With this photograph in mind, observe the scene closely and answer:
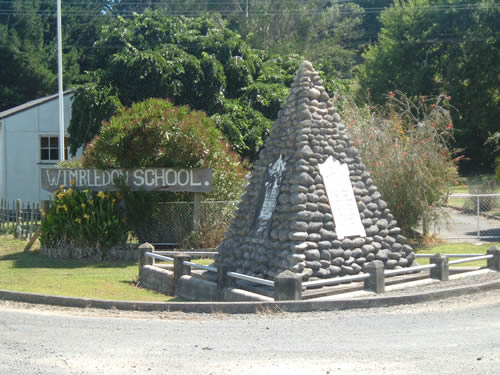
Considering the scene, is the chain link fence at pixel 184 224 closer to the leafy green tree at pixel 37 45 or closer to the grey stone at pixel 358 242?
the grey stone at pixel 358 242

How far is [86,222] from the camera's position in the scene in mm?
17078

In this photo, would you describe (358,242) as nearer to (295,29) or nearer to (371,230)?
(371,230)

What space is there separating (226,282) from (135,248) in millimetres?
6669

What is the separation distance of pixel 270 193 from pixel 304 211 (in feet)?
3.23

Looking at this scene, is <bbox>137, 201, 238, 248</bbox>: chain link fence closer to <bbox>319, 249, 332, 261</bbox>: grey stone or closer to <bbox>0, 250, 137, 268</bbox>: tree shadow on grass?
<bbox>0, 250, 137, 268</bbox>: tree shadow on grass

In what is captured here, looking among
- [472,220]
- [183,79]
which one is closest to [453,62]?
[472,220]

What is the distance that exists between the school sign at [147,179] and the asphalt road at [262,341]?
24.6 ft

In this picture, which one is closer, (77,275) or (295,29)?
(77,275)

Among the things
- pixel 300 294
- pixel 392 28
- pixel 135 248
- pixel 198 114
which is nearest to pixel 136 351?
pixel 300 294

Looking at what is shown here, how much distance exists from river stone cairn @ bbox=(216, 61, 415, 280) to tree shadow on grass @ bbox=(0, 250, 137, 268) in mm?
4759

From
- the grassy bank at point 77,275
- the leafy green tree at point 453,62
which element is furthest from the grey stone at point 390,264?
the leafy green tree at point 453,62

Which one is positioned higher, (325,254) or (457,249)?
(325,254)

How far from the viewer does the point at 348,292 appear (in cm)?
1075

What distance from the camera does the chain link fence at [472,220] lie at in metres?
19.5
